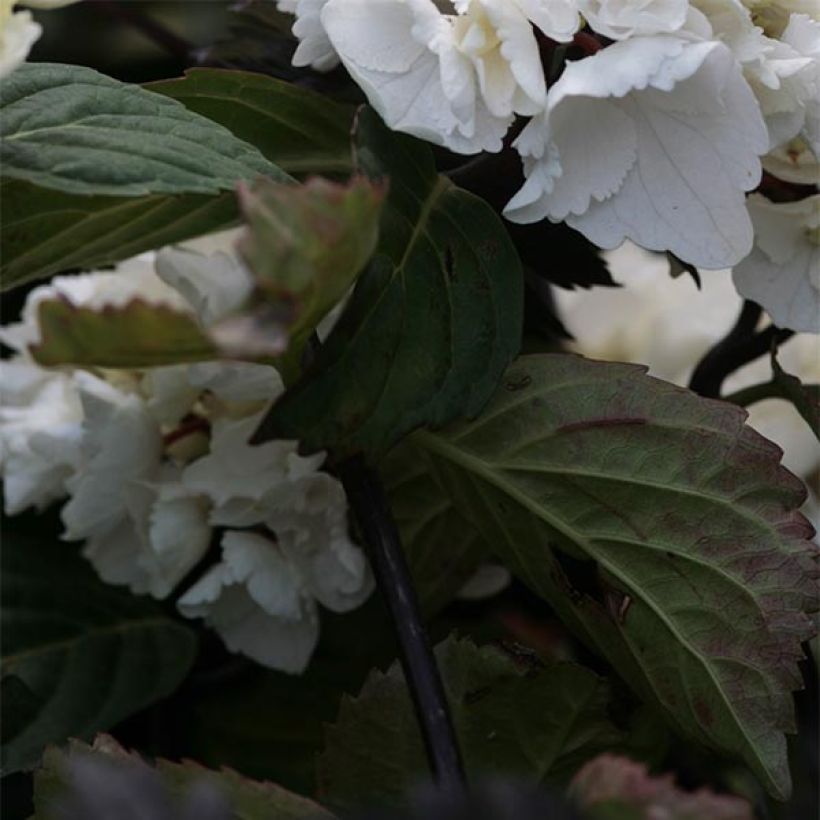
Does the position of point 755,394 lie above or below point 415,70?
below

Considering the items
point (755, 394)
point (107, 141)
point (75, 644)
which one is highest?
point (107, 141)

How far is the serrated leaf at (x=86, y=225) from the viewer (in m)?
0.30

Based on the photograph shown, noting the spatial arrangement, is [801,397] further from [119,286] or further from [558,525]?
[119,286]

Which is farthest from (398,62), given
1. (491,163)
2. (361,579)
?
(361,579)

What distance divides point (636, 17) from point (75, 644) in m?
0.27

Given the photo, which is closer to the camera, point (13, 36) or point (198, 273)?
point (13, 36)

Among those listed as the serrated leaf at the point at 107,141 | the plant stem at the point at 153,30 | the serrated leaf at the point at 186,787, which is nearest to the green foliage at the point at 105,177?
the serrated leaf at the point at 107,141

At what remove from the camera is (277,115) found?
0.35 metres

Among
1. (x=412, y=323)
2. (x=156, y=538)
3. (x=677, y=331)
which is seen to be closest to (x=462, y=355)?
(x=412, y=323)

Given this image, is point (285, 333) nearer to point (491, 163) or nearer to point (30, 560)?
point (491, 163)

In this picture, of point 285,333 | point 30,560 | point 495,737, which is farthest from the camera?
point 30,560

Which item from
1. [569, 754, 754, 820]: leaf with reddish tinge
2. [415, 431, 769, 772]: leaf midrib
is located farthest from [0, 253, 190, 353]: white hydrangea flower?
[569, 754, 754, 820]: leaf with reddish tinge

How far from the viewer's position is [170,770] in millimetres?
270

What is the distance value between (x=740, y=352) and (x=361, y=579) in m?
0.13
